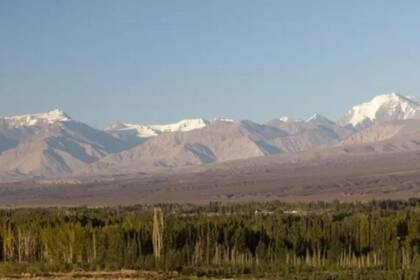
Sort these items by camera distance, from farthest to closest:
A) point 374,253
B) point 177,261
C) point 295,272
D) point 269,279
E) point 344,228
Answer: point 344,228, point 374,253, point 177,261, point 295,272, point 269,279

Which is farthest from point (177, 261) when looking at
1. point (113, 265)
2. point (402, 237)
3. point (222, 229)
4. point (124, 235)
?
point (402, 237)

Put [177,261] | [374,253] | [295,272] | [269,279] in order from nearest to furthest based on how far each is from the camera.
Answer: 1. [269,279]
2. [295,272]
3. [177,261]
4. [374,253]

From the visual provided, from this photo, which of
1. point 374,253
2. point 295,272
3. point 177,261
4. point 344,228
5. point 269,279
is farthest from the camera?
point 344,228

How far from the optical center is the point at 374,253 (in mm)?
77000

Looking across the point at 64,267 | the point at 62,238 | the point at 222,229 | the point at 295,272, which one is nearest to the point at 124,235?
the point at 62,238

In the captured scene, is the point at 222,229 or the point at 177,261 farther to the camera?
→ the point at 222,229

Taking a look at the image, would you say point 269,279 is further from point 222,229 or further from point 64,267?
point 222,229

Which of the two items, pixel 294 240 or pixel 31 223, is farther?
pixel 31 223

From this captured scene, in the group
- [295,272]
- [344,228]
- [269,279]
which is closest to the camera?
[269,279]

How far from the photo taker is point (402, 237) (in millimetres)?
80812

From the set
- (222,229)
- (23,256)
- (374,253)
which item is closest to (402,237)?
(374,253)

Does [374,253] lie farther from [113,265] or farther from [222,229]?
[113,265]

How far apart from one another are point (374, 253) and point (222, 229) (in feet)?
51.3

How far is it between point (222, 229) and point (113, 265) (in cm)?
2410
